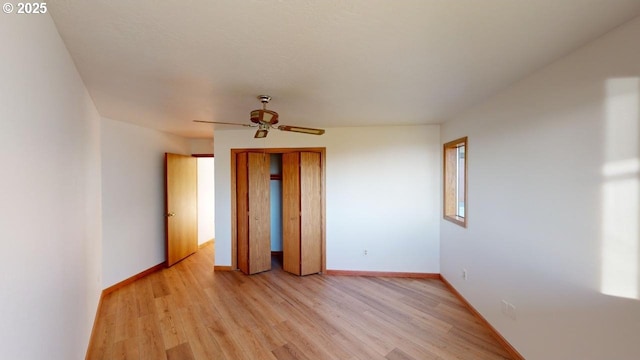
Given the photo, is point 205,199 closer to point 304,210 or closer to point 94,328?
point 304,210

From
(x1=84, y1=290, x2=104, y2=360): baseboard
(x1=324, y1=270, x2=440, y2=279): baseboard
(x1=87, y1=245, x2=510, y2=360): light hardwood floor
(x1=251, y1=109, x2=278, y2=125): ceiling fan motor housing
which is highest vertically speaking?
(x1=251, y1=109, x2=278, y2=125): ceiling fan motor housing

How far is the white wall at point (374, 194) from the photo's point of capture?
3.83 m

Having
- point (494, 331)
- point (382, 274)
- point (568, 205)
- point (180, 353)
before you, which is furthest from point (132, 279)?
point (568, 205)

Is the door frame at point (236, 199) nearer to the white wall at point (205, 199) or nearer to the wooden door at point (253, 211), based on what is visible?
the wooden door at point (253, 211)

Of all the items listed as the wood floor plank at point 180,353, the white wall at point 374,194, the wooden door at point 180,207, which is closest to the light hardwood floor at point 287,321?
the wood floor plank at point 180,353

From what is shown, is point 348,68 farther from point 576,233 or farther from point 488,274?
point 488,274

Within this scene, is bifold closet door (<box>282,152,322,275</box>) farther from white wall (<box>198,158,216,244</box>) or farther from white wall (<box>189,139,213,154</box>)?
white wall (<box>198,158,216,244</box>)

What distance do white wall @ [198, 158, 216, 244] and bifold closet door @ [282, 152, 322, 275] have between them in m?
2.54

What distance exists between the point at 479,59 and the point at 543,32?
352 mm

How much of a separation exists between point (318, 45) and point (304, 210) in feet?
9.28

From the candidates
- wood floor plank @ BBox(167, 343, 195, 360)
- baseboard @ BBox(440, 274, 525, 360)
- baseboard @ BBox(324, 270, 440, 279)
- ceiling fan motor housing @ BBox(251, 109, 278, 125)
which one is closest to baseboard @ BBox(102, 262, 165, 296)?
wood floor plank @ BBox(167, 343, 195, 360)

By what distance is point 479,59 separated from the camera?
1.71 m

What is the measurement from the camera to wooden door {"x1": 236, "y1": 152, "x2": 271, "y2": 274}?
13.2 ft

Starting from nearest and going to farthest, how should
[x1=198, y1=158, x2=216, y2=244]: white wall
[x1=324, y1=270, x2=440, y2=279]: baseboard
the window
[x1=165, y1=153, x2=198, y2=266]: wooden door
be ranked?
the window, [x1=324, y1=270, x2=440, y2=279]: baseboard, [x1=165, y1=153, x2=198, y2=266]: wooden door, [x1=198, y1=158, x2=216, y2=244]: white wall
